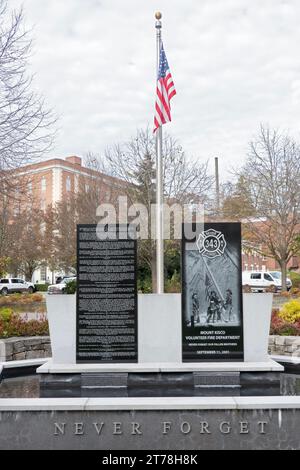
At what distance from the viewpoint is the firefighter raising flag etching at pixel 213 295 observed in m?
8.36

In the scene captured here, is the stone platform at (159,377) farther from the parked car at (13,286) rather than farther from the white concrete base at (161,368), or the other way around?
the parked car at (13,286)

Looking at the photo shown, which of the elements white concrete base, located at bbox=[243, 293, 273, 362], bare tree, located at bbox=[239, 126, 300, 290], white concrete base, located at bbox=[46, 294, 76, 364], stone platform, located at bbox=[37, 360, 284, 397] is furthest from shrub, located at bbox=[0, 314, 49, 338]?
bare tree, located at bbox=[239, 126, 300, 290]

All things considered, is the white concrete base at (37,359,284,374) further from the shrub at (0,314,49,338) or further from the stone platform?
the shrub at (0,314,49,338)

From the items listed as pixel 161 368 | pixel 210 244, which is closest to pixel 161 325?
pixel 161 368

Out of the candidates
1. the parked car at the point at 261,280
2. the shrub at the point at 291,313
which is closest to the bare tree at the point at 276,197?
the parked car at the point at 261,280

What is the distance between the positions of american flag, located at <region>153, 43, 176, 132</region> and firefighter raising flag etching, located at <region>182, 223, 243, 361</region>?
14.2ft

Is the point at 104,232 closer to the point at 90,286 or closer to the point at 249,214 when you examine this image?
the point at 90,286

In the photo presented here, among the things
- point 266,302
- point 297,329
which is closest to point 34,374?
point 266,302

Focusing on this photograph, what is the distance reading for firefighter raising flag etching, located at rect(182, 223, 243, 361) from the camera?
329 inches

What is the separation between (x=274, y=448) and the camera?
5.76 m

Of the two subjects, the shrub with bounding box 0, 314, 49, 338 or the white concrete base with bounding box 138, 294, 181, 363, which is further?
the shrub with bounding box 0, 314, 49, 338

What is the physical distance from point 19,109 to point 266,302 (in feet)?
39.7

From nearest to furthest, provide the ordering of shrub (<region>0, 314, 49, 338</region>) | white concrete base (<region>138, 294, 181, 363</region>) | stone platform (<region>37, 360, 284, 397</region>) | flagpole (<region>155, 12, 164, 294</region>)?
stone platform (<region>37, 360, 284, 397</region>) < white concrete base (<region>138, 294, 181, 363</region>) < flagpole (<region>155, 12, 164, 294</region>) < shrub (<region>0, 314, 49, 338</region>)
